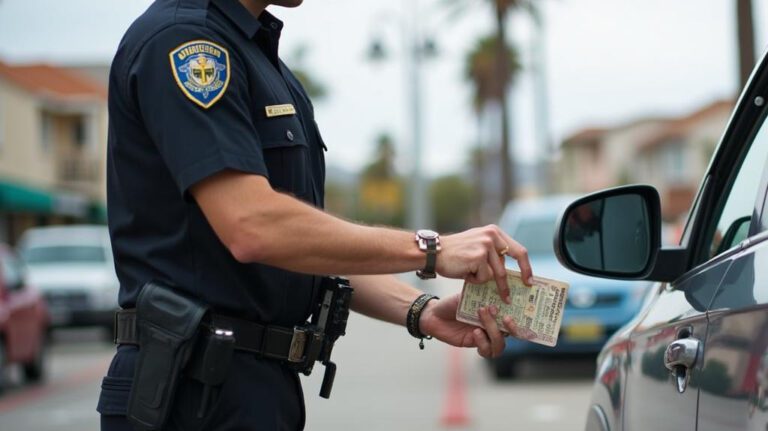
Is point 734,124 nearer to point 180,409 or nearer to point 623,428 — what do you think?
point 623,428

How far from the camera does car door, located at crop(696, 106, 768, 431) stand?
2.09 metres

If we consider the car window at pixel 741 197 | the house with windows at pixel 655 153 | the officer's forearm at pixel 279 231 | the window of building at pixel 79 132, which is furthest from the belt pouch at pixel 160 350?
the house with windows at pixel 655 153

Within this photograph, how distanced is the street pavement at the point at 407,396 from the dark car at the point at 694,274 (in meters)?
6.96

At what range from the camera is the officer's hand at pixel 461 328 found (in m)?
2.92

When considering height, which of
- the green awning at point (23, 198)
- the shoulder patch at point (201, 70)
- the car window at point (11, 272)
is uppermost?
the shoulder patch at point (201, 70)

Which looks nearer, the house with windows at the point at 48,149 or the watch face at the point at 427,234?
the watch face at the point at 427,234

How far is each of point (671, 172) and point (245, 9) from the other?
242 ft

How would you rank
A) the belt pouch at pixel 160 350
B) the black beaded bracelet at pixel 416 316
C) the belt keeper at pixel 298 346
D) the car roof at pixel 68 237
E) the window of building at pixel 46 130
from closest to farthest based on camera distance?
the belt pouch at pixel 160 350 < the belt keeper at pixel 298 346 < the black beaded bracelet at pixel 416 316 < the car roof at pixel 68 237 < the window of building at pixel 46 130

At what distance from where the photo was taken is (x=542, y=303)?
2.85m

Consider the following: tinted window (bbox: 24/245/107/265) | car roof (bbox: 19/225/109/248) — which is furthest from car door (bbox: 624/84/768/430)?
car roof (bbox: 19/225/109/248)

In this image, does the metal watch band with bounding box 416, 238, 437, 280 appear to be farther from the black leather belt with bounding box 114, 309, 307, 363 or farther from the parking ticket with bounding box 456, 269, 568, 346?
the black leather belt with bounding box 114, 309, 307, 363

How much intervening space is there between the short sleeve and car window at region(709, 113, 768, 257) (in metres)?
0.97

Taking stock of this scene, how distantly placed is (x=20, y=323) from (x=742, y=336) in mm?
12402

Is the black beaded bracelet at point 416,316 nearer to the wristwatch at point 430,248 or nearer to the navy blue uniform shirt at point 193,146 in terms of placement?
the navy blue uniform shirt at point 193,146
